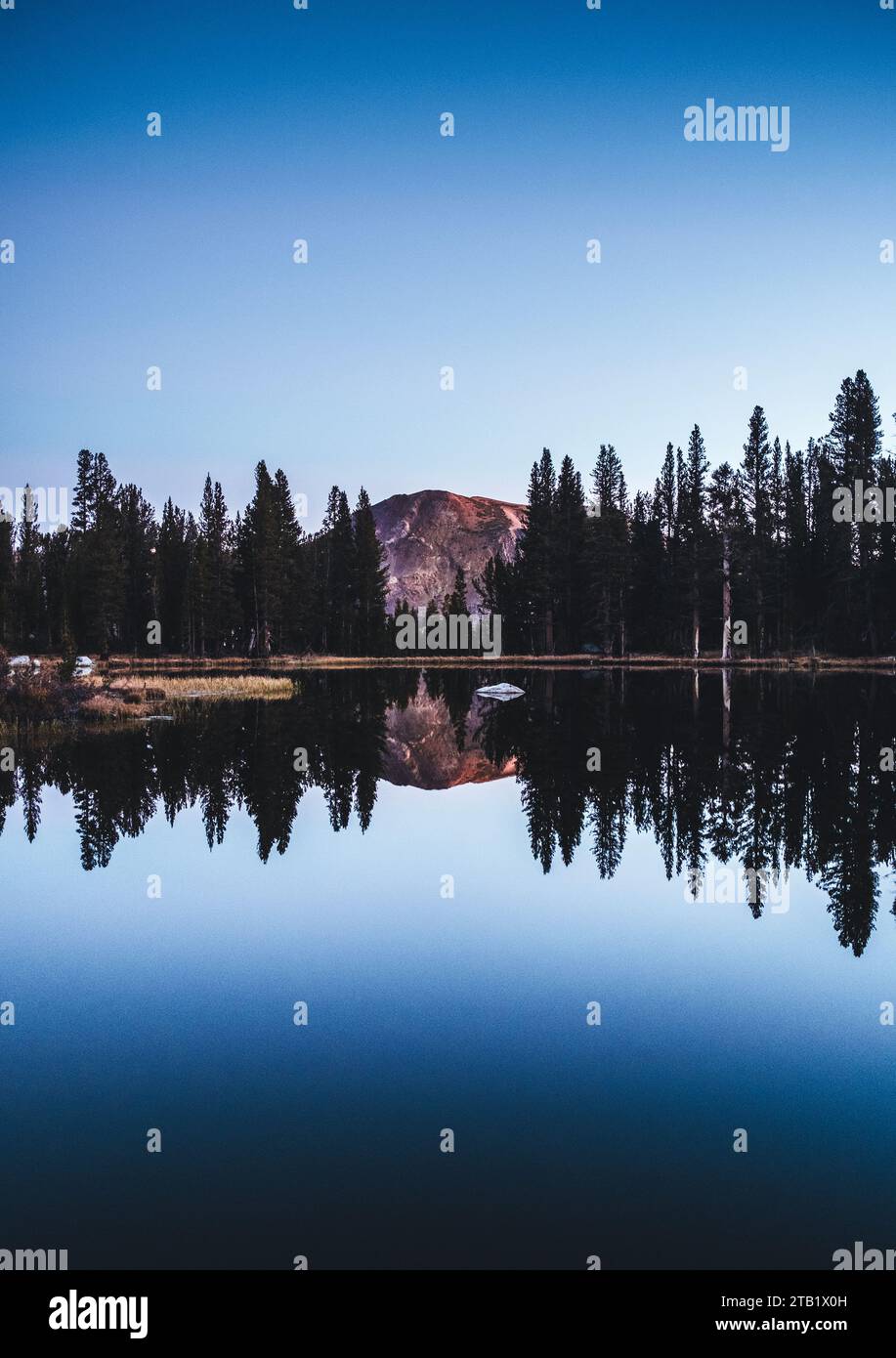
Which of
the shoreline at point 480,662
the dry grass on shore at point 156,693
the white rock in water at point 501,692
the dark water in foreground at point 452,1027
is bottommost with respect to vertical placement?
the dark water in foreground at point 452,1027

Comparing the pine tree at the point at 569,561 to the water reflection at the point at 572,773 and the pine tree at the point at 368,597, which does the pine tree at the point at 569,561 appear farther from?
the water reflection at the point at 572,773

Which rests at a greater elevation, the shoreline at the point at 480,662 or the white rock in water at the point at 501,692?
the shoreline at the point at 480,662

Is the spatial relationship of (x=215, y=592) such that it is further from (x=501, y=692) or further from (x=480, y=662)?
(x=501, y=692)

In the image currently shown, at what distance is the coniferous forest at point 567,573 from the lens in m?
74.5

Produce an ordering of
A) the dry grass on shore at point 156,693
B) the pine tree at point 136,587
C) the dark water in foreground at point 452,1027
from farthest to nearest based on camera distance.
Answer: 1. the pine tree at point 136,587
2. the dry grass on shore at point 156,693
3. the dark water in foreground at point 452,1027

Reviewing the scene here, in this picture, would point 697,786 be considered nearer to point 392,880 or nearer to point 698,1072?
point 392,880

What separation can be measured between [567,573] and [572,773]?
243 ft

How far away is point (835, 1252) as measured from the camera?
5.15 m

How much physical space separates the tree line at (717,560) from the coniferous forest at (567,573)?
0.17 meters

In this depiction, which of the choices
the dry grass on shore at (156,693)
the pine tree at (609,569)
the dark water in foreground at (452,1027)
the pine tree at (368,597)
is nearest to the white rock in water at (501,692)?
the dry grass on shore at (156,693)

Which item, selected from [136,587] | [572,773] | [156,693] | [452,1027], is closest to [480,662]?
[136,587]

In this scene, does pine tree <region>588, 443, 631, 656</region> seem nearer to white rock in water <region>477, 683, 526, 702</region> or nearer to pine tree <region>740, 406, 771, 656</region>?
pine tree <region>740, 406, 771, 656</region>
